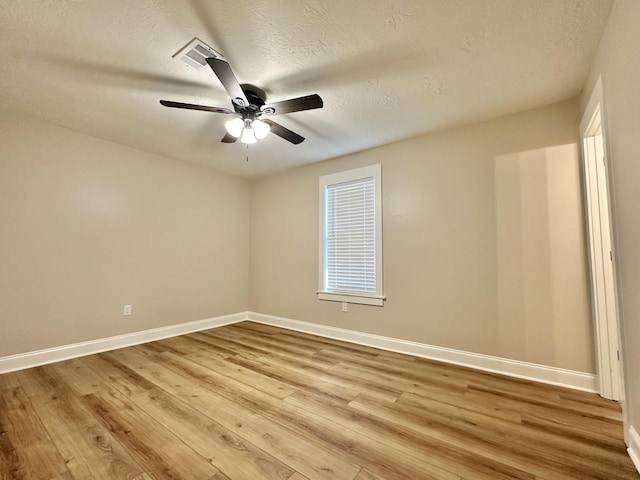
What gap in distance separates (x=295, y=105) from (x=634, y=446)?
2776 millimetres

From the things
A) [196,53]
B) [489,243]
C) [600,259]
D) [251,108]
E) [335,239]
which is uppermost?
[196,53]

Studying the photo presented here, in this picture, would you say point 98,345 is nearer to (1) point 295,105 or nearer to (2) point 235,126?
(2) point 235,126

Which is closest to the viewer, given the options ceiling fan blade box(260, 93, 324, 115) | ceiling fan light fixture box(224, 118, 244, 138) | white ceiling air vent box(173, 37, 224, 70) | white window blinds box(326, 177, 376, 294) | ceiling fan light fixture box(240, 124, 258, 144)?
white ceiling air vent box(173, 37, 224, 70)

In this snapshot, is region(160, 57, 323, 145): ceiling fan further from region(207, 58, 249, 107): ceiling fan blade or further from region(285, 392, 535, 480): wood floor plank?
region(285, 392, 535, 480): wood floor plank

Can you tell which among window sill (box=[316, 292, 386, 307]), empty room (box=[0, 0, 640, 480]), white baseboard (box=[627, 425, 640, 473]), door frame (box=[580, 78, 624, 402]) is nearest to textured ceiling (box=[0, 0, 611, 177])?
empty room (box=[0, 0, 640, 480])

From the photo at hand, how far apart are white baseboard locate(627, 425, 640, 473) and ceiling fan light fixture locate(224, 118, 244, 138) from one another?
10.0ft

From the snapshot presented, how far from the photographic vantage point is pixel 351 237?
141 inches

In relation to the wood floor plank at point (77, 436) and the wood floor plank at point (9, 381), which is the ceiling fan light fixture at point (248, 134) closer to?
the wood floor plank at point (77, 436)

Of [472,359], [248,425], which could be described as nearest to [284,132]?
[248,425]

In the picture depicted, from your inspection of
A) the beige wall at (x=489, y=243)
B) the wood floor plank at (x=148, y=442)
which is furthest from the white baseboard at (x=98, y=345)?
the beige wall at (x=489, y=243)

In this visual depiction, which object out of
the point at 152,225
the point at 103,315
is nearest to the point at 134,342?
the point at 103,315

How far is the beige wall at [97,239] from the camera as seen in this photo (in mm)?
2619

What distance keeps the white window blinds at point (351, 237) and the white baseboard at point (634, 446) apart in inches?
84.6

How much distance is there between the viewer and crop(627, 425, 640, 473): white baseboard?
1.34m
